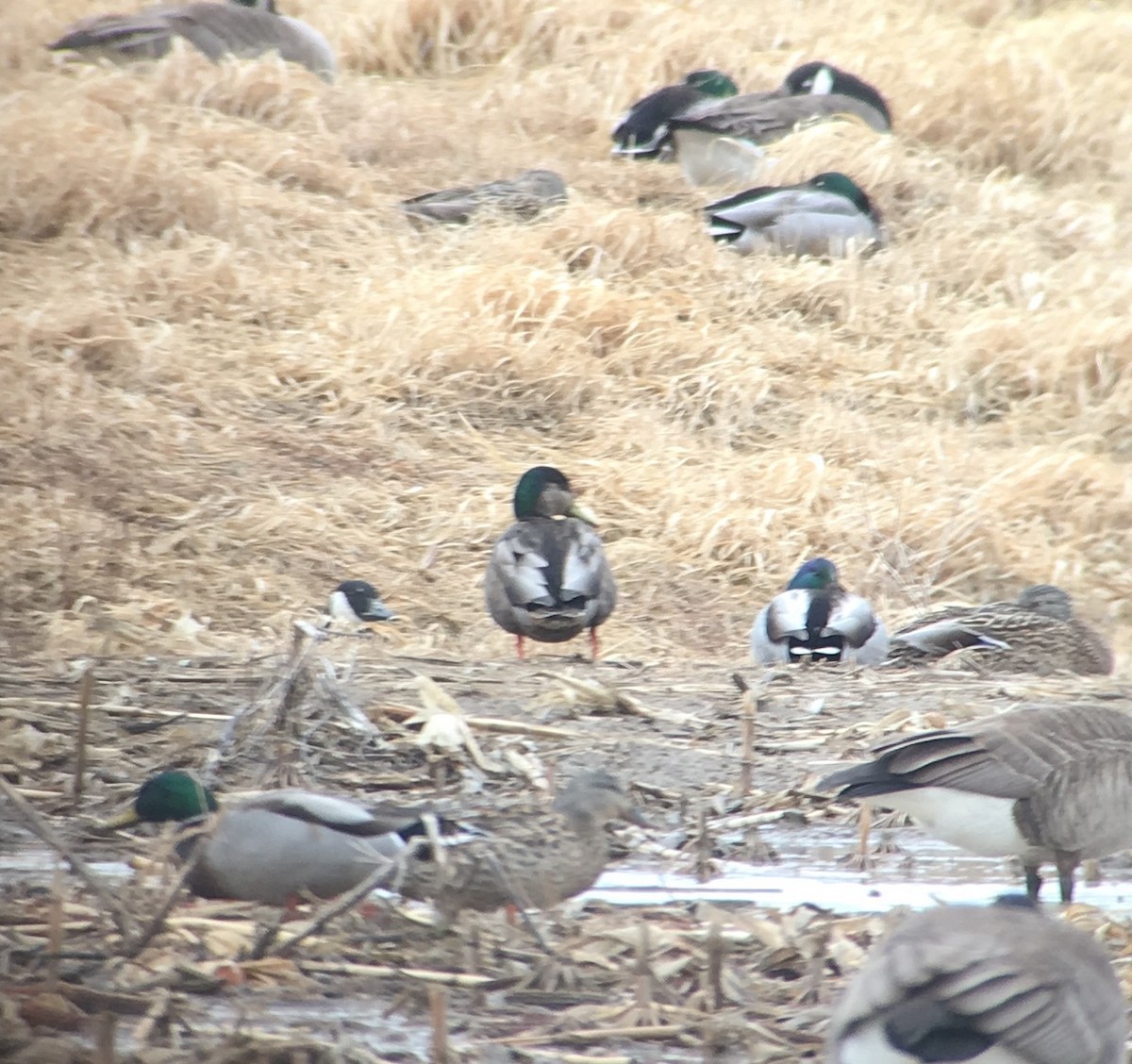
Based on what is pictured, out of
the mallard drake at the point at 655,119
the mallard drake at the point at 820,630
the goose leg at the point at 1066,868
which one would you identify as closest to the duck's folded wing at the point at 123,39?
the mallard drake at the point at 655,119

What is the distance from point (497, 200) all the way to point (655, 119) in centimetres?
184

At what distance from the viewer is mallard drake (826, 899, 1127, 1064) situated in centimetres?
259

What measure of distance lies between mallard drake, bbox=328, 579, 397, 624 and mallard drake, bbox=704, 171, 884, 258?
4687mm

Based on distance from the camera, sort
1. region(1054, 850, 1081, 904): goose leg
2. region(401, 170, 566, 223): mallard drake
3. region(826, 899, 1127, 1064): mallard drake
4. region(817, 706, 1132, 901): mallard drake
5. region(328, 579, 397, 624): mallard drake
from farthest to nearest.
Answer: region(401, 170, 566, 223): mallard drake < region(328, 579, 397, 624): mallard drake < region(1054, 850, 1081, 904): goose leg < region(817, 706, 1132, 901): mallard drake < region(826, 899, 1127, 1064): mallard drake

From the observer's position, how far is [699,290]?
10.8 metres

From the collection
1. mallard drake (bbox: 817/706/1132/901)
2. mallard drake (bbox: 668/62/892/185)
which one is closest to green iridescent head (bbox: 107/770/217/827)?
mallard drake (bbox: 817/706/1132/901)

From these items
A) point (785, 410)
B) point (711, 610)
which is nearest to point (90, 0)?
point (785, 410)

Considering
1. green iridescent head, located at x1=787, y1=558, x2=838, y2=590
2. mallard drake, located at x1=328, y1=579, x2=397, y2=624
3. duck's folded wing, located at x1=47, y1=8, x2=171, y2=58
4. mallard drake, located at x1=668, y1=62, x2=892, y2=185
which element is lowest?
mallard drake, located at x1=328, y1=579, x2=397, y2=624

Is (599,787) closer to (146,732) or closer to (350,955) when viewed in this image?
(350,955)

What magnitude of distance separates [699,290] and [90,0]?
261 inches

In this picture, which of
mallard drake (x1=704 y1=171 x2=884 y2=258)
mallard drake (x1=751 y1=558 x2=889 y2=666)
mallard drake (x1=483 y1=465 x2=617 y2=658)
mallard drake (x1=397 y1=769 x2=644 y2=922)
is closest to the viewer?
mallard drake (x1=397 y1=769 x2=644 y2=922)

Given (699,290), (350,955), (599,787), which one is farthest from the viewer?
(699,290)

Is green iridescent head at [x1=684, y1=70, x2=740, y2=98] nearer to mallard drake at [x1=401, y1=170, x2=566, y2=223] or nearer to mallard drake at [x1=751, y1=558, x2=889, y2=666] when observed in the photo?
mallard drake at [x1=401, y1=170, x2=566, y2=223]

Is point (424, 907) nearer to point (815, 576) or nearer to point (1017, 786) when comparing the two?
point (1017, 786)
